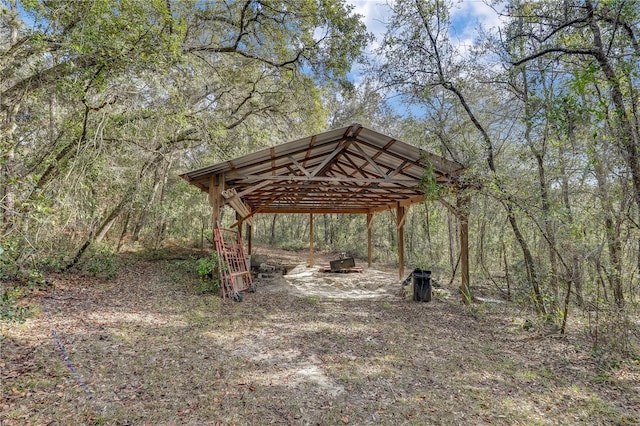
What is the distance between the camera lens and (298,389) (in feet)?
9.89

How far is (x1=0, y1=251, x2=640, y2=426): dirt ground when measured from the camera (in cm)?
262

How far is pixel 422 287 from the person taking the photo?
273 inches

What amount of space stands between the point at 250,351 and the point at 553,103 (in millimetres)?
4821

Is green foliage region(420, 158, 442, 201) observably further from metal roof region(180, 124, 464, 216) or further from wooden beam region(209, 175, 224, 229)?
wooden beam region(209, 175, 224, 229)

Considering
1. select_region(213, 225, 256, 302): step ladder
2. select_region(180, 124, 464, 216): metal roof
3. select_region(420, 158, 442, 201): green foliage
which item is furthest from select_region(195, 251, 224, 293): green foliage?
select_region(420, 158, 442, 201): green foliage

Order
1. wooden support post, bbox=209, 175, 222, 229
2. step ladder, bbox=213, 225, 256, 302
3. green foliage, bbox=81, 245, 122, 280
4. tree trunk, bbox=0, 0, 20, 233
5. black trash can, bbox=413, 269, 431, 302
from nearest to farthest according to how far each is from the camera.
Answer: tree trunk, bbox=0, 0, 20, 233
step ladder, bbox=213, 225, 256, 302
wooden support post, bbox=209, 175, 222, 229
green foliage, bbox=81, 245, 122, 280
black trash can, bbox=413, 269, 431, 302

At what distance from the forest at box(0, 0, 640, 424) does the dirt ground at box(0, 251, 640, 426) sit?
0.47 m

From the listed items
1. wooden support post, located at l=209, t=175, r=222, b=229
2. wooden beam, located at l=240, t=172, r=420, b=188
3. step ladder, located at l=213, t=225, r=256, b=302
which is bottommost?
step ladder, located at l=213, t=225, r=256, b=302

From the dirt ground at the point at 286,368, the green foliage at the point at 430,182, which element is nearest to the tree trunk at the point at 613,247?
the dirt ground at the point at 286,368

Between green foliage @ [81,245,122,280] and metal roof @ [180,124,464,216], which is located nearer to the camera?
metal roof @ [180,124,464,216]

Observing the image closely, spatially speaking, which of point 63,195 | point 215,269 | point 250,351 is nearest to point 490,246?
point 250,351

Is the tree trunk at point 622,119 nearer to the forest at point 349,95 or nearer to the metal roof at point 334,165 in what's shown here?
the forest at point 349,95

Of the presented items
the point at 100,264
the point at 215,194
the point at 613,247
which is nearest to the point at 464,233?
the point at 613,247

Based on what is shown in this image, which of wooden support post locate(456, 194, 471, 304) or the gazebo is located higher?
the gazebo
